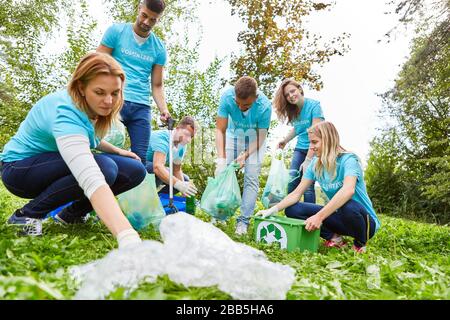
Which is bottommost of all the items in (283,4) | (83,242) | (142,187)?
(83,242)

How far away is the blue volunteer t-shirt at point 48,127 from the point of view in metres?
2.02

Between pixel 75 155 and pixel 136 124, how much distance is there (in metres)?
1.59

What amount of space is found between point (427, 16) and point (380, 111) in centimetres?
624

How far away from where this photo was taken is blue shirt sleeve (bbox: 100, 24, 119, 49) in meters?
3.45

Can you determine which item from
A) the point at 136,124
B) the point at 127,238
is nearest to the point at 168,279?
the point at 127,238

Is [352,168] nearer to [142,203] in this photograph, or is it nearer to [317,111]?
[317,111]

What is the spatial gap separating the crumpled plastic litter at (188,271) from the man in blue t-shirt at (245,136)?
2.25 metres

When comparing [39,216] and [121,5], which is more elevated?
[121,5]

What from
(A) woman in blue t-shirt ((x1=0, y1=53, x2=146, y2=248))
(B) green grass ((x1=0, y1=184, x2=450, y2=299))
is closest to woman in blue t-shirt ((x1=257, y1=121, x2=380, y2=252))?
(B) green grass ((x1=0, y1=184, x2=450, y2=299))

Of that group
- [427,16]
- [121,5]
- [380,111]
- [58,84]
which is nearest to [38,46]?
[58,84]

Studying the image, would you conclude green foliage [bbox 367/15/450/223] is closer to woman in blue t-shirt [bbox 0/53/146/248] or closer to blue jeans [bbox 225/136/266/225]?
blue jeans [bbox 225/136/266/225]
